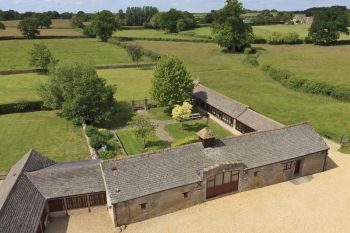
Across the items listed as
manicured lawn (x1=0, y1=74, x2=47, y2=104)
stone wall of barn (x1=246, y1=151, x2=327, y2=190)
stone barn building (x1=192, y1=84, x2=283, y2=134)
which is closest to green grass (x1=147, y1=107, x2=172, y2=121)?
stone barn building (x1=192, y1=84, x2=283, y2=134)

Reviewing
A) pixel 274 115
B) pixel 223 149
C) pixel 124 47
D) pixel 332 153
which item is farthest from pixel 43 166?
pixel 124 47

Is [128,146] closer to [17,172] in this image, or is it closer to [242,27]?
[17,172]

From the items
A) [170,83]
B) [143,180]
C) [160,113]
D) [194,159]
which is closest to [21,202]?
[143,180]

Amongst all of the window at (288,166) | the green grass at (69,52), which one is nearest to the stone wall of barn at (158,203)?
the window at (288,166)

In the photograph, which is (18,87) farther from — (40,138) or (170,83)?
(170,83)

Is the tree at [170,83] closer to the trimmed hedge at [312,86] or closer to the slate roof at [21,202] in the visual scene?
the slate roof at [21,202]

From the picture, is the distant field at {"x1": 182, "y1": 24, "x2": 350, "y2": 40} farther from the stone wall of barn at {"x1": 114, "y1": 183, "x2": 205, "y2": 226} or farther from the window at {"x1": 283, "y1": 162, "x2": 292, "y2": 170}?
the stone wall of barn at {"x1": 114, "y1": 183, "x2": 205, "y2": 226}
